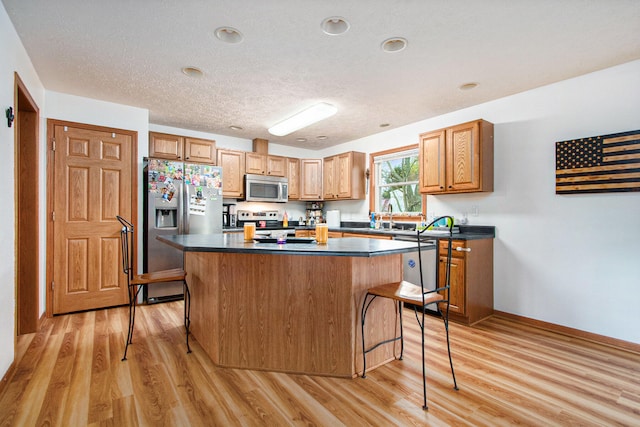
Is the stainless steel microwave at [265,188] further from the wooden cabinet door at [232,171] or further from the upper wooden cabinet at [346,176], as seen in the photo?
the upper wooden cabinet at [346,176]

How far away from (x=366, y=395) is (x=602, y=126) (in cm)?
311

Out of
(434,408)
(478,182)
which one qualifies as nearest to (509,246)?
(478,182)

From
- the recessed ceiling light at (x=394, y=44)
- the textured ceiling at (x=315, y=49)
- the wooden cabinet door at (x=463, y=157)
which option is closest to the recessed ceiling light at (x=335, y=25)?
the textured ceiling at (x=315, y=49)

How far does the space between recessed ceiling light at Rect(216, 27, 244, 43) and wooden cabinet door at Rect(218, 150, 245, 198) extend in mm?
2668

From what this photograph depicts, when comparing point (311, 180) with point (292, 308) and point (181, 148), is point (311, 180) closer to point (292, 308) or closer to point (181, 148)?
point (181, 148)

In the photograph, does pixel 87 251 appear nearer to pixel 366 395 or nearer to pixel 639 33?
pixel 366 395

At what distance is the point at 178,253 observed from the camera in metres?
3.96

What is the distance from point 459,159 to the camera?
140 inches

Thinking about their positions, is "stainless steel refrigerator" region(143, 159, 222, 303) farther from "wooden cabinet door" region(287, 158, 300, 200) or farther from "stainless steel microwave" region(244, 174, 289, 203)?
"wooden cabinet door" region(287, 158, 300, 200)

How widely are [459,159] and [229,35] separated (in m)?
2.71

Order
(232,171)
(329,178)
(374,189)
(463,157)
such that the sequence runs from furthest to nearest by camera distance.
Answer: (329,178) → (374,189) → (232,171) → (463,157)

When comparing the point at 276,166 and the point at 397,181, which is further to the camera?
the point at 276,166

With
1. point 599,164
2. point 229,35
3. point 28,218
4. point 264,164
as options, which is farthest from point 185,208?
point 599,164

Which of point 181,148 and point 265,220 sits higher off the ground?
point 181,148
